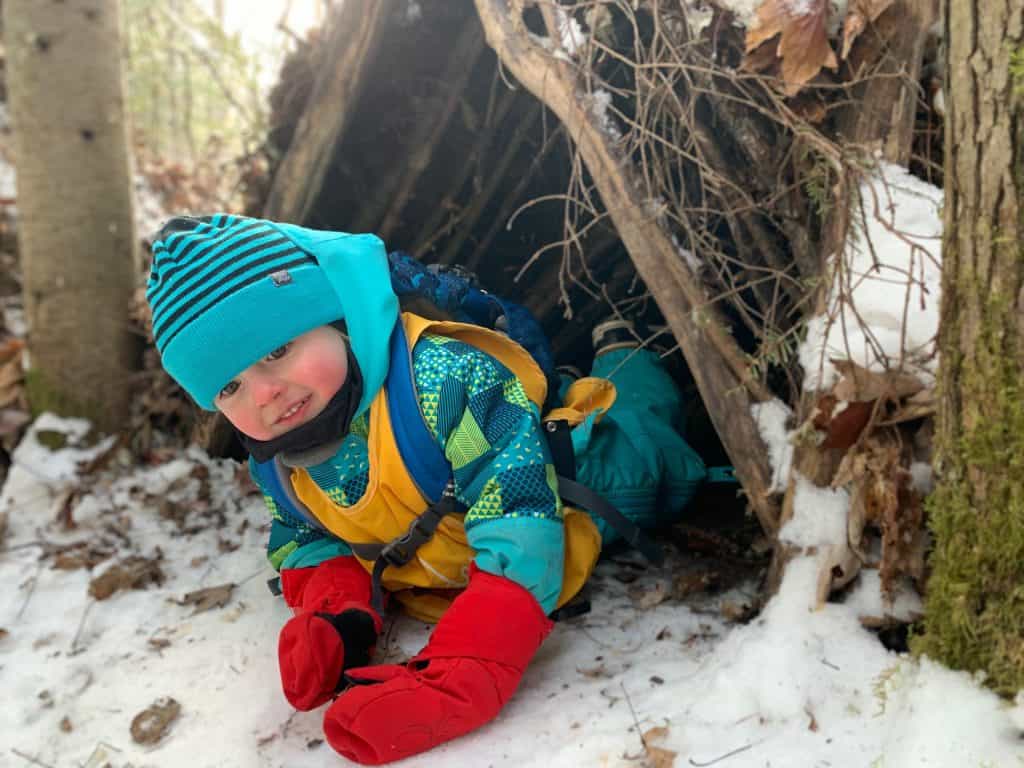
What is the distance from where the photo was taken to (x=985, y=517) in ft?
4.08

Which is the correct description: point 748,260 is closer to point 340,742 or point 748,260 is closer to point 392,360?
point 392,360

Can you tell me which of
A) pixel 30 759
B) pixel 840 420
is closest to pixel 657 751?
pixel 840 420

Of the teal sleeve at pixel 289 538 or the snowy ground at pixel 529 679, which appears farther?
the teal sleeve at pixel 289 538

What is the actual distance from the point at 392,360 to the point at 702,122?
3.16 feet

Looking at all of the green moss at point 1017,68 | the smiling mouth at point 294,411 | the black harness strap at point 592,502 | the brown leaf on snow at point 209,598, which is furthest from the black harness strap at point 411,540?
the green moss at point 1017,68

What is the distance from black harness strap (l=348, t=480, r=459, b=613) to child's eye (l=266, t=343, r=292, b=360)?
0.47 metres

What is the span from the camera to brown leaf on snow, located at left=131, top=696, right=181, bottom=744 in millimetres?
1765

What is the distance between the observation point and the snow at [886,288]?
4.84 ft

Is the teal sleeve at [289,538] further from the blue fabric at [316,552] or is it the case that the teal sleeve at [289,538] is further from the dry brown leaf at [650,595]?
the dry brown leaf at [650,595]

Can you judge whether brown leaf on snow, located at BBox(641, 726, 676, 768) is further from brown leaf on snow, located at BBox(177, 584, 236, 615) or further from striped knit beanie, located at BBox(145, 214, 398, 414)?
brown leaf on snow, located at BBox(177, 584, 236, 615)

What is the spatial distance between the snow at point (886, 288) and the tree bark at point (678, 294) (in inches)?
9.3

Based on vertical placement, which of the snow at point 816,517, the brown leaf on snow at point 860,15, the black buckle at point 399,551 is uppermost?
the brown leaf on snow at point 860,15

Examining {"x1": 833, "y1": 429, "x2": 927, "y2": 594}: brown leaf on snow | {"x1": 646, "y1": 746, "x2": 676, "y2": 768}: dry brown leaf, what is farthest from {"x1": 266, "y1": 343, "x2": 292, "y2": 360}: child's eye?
{"x1": 833, "y1": 429, "x2": 927, "y2": 594}: brown leaf on snow

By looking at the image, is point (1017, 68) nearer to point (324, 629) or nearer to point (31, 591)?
point (324, 629)
